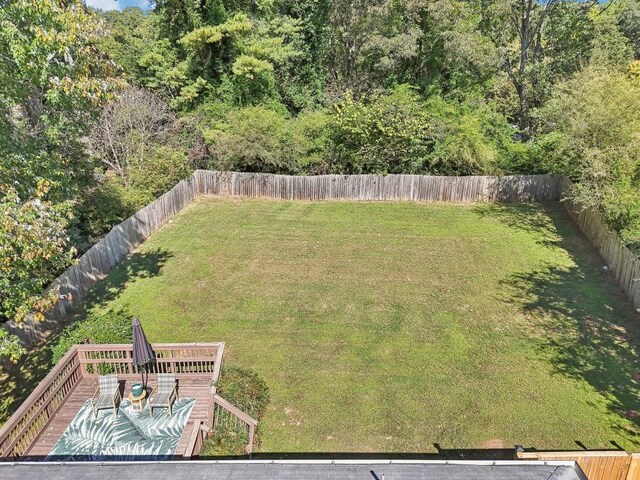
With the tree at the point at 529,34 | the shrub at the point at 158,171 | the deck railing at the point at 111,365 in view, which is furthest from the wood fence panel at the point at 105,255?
the tree at the point at 529,34

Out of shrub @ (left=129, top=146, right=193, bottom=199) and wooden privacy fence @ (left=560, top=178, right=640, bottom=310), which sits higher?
shrub @ (left=129, top=146, right=193, bottom=199)

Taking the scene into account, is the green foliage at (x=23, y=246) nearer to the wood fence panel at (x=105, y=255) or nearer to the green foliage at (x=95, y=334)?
the wood fence panel at (x=105, y=255)

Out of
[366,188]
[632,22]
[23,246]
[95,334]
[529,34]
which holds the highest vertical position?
[632,22]

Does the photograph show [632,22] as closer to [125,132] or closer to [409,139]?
[409,139]

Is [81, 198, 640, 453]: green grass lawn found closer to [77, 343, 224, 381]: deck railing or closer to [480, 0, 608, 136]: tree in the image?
[77, 343, 224, 381]: deck railing

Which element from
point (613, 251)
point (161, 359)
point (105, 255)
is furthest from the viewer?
point (105, 255)

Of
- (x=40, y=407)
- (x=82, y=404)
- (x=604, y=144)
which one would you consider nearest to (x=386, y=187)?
(x=604, y=144)

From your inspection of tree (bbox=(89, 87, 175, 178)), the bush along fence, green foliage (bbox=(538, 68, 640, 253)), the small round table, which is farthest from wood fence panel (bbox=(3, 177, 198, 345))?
green foliage (bbox=(538, 68, 640, 253))

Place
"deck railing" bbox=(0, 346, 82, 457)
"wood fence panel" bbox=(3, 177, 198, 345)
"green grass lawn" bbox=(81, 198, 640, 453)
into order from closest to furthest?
"deck railing" bbox=(0, 346, 82, 457) < "green grass lawn" bbox=(81, 198, 640, 453) < "wood fence panel" bbox=(3, 177, 198, 345)
